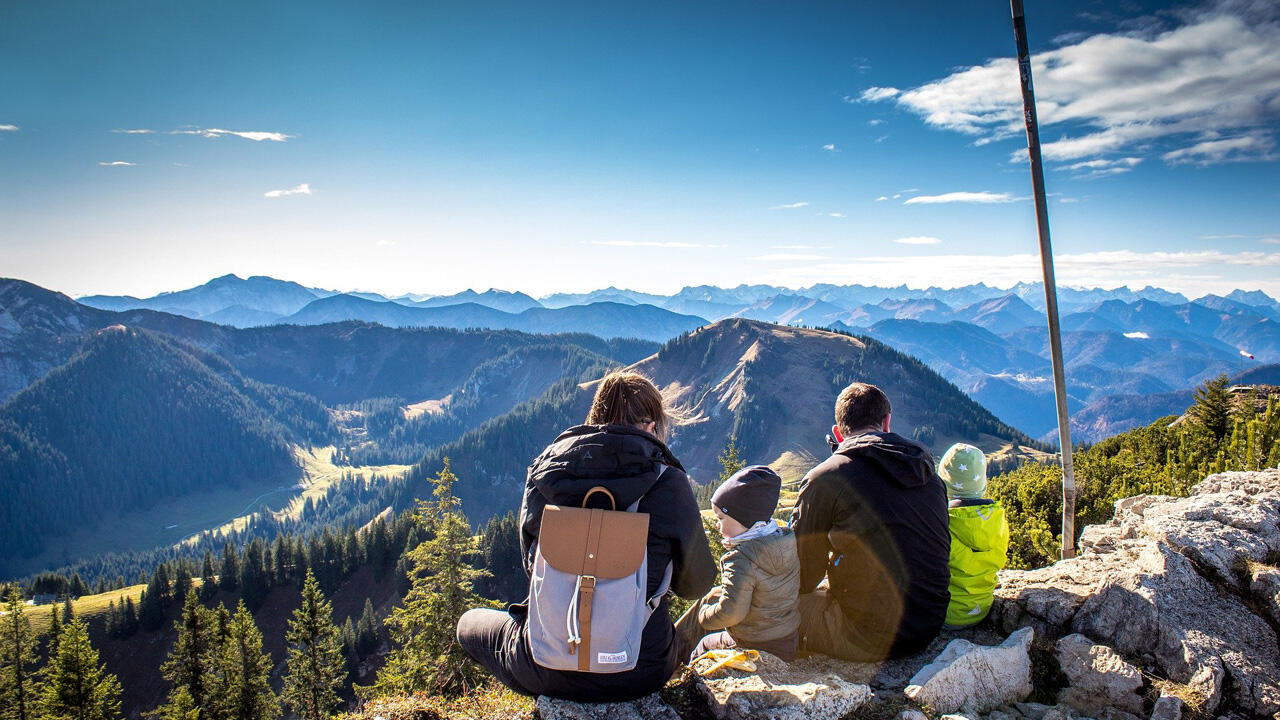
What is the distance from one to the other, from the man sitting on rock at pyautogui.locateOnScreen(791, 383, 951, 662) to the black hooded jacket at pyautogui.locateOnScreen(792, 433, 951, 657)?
0.04 ft

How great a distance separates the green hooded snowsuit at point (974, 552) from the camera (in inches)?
309

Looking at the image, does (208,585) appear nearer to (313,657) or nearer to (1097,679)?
(313,657)

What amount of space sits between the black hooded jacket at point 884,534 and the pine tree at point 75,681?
47.1m

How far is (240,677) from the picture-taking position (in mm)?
38594

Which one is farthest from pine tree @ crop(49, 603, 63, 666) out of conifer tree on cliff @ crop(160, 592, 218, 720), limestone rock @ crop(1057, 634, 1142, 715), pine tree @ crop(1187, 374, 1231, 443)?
pine tree @ crop(1187, 374, 1231, 443)

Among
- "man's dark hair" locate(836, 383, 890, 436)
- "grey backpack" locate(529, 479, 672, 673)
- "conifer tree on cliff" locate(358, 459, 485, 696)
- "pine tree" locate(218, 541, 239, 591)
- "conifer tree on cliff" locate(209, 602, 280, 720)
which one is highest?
"man's dark hair" locate(836, 383, 890, 436)

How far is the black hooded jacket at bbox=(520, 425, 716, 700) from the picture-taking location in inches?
223

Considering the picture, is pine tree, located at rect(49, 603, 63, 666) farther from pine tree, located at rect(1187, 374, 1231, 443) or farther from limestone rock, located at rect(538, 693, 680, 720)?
pine tree, located at rect(1187, 374, 1231, 443)

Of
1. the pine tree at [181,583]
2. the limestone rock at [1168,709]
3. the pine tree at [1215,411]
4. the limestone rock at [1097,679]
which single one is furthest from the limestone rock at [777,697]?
the pine tree at [181,583]

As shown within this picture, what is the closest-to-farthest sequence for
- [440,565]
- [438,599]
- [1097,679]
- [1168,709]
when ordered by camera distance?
1. [1168,709]
2. [1097,679]
3. [438,599]
4. [440,565]

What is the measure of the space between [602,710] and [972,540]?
5.35 metres

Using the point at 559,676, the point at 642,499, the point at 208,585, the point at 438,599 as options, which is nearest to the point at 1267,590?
the point at 642,499

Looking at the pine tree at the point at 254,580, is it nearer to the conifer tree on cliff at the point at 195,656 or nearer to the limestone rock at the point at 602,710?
the conifer tree on cliff at the point at 195,656

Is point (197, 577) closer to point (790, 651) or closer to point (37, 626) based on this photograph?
point (37, 626)
